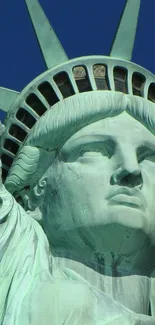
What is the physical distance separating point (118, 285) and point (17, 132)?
1616mm

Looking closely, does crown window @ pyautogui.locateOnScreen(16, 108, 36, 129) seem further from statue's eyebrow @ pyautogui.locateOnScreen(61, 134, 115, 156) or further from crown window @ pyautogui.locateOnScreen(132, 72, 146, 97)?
crown window @ pyautogui.locateOnScreen(132, 72, 146, 97)

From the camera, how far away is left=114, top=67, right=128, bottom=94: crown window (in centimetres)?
1748

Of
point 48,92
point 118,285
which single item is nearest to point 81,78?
point 48,92

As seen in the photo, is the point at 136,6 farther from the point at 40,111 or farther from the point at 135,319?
the point at 135,319

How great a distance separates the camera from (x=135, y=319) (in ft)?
51.5

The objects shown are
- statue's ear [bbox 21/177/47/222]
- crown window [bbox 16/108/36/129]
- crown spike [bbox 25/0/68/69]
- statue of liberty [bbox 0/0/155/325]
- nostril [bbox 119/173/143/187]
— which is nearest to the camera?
statue of liberty [bbox 0/0/155/325]

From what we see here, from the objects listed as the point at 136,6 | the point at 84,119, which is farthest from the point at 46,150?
the point at 136,6

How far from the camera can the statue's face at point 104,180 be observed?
653 inches

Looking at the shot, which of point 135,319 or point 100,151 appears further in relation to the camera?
point 100,151

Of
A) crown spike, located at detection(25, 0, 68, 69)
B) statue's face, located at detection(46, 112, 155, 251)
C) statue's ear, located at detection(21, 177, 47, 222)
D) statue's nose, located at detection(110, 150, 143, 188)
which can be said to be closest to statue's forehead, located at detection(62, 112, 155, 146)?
statue's face, located at detection(46, 112, 155, 251)

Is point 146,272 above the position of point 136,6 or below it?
below

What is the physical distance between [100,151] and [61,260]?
2.96 feet

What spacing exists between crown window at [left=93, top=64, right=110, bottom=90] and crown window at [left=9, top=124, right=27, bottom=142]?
2.30 ft

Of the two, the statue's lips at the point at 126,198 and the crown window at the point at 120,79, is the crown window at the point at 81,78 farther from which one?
the statue's lips at the point at 126,198
